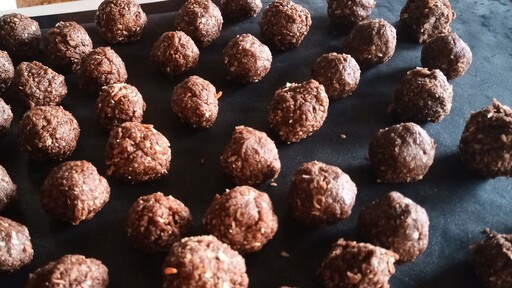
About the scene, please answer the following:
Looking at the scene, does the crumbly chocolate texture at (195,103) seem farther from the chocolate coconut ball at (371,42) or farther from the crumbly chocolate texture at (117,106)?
the chocolate coconut ball at (371,42)

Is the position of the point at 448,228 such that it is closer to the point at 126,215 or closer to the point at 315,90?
the point at 315,90

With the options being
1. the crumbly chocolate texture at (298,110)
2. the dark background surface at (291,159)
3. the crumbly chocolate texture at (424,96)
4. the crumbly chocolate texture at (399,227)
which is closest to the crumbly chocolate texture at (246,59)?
the dark background surface at (291,159)

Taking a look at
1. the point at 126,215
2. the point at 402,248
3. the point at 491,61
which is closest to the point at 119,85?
the point at 126,215

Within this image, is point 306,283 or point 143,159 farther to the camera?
point 143,159

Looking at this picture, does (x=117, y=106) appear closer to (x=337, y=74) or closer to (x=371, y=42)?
(x=337, y=74)

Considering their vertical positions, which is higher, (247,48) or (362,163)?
(247,48)

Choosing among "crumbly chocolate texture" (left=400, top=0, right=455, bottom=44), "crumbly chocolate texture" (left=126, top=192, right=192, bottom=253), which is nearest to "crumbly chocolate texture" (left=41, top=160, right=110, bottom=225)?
"crumbly chocolate texture" (left=126, top=192, right=192, bottom=253)
